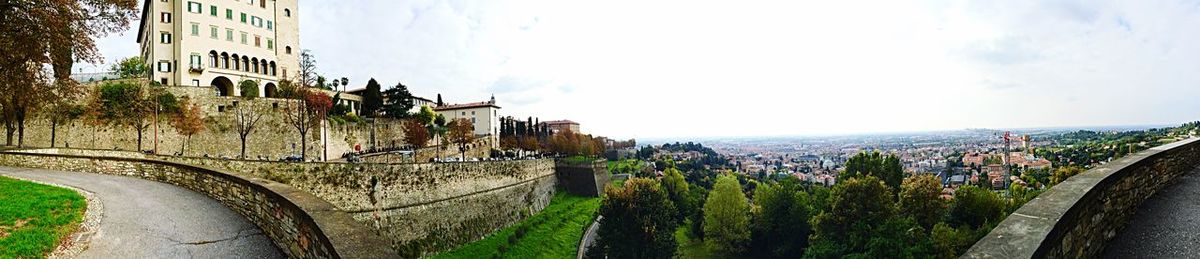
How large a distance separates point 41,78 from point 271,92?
898 inches

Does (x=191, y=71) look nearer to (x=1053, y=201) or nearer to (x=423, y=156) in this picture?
(x=423, y=156)

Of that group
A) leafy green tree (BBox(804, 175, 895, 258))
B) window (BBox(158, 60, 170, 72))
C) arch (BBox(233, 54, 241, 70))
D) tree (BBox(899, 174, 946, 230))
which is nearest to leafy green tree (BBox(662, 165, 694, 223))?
leafy green tree (BBox(804, 175, 895, 258))

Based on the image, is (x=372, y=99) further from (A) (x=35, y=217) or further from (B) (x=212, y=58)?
(A) (x=35, y=217)

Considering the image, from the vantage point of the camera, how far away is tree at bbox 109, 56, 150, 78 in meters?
32.7

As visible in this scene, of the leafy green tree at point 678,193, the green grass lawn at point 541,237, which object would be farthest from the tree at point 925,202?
the leafy green tree at point 678,193

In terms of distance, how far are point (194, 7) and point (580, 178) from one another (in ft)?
100

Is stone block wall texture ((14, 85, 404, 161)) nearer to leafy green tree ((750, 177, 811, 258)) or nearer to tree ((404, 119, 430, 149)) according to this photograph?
tree ((404, 119, 430, 149))

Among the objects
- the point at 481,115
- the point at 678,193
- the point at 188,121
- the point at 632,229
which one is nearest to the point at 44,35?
the point at 188,121

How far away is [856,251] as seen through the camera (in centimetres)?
2664

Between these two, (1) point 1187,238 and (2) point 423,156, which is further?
(2) point 423,156

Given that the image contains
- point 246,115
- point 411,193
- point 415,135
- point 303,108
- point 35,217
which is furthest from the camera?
point 415,135

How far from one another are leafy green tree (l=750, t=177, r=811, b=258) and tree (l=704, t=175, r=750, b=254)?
4.06 feet

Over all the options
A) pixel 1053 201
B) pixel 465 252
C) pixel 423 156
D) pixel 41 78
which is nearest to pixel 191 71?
pixel 423 156

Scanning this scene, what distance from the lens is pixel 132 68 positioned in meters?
34.8
